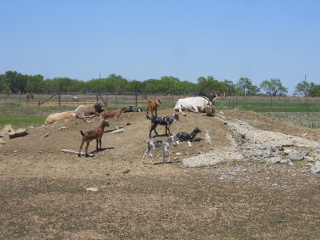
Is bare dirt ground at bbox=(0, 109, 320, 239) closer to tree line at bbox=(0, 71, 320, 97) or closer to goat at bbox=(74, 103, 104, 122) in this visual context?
goat at bbox=(74, 103, 104, 122)

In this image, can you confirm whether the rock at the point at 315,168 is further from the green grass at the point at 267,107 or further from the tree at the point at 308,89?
the tree at the point at 308,89

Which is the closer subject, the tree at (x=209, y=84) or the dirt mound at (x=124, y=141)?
the dirt mound at (x=124, y=141)

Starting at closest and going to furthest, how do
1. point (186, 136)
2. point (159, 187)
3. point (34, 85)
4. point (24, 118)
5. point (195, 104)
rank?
point (159, 187)
point (186, 136)
point (195, 104)
point (24, 118)
point (34, 85)

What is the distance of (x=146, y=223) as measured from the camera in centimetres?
959

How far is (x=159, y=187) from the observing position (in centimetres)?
1290

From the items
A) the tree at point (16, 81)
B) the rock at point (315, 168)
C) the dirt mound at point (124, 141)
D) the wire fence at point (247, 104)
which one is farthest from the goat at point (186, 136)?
the tree at point (16, 81)

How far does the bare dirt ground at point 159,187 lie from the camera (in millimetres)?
9289

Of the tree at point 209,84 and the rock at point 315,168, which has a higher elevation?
the tree at point 209,84

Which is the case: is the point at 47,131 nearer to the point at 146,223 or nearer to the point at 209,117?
the point at 209,117

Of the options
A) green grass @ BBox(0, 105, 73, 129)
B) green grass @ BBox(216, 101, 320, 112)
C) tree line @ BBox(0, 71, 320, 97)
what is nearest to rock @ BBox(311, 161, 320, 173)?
green grass @ BBox(0, 105, 73, 129)


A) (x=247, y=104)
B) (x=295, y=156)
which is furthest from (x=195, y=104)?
Result: (x=247, y=104)

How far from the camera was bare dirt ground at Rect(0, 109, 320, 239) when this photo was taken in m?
9.29

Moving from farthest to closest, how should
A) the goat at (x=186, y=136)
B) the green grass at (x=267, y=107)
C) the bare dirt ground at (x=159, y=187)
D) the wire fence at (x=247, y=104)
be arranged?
the green grass at (x=267, y=107) < the wire fence at (x=247, y=104) < the goat at (x=186, y=136) < the bare dirt ground at (x=159, y=187)

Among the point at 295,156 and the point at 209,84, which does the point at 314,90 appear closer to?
the point at 209,84
